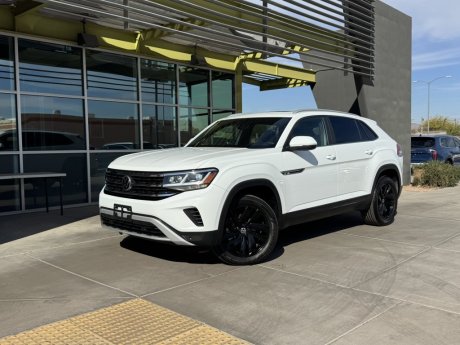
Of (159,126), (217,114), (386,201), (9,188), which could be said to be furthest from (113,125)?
(386,201)

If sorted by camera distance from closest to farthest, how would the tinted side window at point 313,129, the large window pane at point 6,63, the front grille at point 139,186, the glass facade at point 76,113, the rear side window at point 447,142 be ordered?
the front grille at point 139,186 → the tinted side window at point 313,129 → the large window pane at point 6,63 → the glass facade at point 76,113 → the rear side window at point 447,142

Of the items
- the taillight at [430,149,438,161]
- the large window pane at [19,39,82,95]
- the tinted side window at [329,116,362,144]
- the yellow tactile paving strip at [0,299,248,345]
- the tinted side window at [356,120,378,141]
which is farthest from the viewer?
the taillight at [430,149,438,161]

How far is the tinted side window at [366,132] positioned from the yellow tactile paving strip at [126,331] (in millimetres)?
4587

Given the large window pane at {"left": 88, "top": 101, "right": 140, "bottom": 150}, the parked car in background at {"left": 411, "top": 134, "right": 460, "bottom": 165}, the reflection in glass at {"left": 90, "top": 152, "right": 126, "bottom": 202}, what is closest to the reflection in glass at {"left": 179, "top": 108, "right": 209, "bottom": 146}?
the large window pane at {"left": 88, "top": 101, "right": 140, "bottom": 150}

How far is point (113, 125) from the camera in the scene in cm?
1075

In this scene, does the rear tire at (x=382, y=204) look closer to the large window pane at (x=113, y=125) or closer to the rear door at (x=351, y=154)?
the rear door at (x=351, y=154)

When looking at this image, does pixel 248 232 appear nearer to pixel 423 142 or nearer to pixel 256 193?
pixel 256 193

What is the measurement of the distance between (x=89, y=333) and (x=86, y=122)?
719 cm

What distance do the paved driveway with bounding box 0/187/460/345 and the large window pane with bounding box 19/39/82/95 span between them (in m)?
3.67

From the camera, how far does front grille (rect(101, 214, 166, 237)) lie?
5144 millimetres

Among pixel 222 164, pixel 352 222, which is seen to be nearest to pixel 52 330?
pixel 222 164

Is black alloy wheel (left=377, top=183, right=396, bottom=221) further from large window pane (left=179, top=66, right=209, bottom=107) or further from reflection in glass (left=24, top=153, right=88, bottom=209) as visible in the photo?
large window pane (left=179, top=66, right=209, bottom=107)

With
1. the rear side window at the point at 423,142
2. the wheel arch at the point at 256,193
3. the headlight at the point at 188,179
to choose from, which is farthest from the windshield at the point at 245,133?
the rear side window at the point at 423,142

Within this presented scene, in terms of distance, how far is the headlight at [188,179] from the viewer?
5.01 m
